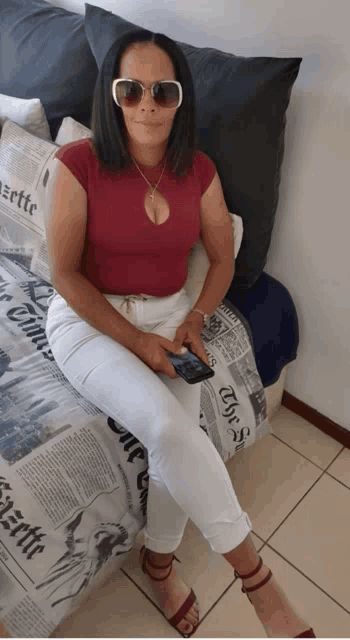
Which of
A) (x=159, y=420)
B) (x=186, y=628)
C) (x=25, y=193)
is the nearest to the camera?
(x=159, y=420)

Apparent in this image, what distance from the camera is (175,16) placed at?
1369mm

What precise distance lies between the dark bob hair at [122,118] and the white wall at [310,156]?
1.01 ft

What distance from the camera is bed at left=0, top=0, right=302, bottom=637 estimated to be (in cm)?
90

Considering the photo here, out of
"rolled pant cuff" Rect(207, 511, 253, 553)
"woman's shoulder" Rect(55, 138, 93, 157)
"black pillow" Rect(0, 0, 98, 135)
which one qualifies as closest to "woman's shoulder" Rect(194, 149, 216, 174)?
"woman's shoulder" Rect(55, 138, 93, 157)

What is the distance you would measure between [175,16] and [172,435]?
3.95 feet

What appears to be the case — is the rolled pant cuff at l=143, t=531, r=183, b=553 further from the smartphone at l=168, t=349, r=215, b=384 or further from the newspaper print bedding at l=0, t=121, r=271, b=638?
the smartphone at l=168, t=349, r=215, b=384

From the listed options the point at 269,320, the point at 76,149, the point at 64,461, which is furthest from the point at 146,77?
the point at 64,461

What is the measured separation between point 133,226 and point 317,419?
0.93 m

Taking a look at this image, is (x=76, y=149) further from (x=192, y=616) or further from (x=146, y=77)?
(x=192, y=616)

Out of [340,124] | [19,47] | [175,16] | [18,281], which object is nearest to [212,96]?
[340,124]

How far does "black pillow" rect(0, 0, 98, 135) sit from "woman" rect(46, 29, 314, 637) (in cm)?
49

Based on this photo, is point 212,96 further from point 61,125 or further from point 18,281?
point 18,281

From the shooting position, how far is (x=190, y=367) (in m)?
0.98

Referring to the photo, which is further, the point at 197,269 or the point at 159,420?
the point at 197,269
